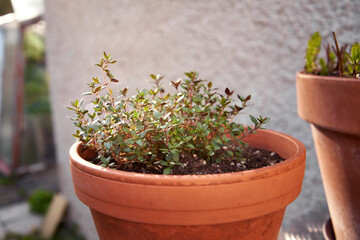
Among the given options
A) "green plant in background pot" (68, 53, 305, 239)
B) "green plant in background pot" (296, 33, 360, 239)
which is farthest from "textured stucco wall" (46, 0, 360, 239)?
"green plant in background pot" (68, 53, 305, 239)

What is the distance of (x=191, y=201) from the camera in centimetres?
67

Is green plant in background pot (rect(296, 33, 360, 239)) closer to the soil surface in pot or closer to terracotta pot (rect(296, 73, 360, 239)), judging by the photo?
terracotta pot (rect(296, 73, 360, 239))

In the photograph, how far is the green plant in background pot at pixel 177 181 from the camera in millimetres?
673

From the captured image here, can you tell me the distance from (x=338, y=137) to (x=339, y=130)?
4cm

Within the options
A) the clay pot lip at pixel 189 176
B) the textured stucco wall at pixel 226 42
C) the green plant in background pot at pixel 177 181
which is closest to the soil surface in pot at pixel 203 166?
the green plant in background pot at pixel 177 181

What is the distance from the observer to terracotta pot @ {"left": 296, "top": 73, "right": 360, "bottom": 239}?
0.87 metres

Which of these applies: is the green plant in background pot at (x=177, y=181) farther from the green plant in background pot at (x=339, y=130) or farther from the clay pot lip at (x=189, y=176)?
the green plant in background pot at (x=339, y=130)

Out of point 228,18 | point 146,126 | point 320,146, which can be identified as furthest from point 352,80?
point 228,18

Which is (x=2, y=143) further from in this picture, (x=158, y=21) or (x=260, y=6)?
(x=260, y=6)

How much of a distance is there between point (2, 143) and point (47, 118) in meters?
0.70

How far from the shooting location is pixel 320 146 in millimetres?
1022

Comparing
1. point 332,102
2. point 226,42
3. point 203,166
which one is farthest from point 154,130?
point 226,42

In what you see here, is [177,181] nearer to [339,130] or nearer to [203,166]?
[203,166]

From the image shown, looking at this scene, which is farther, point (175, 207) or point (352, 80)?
point (352, 80)
